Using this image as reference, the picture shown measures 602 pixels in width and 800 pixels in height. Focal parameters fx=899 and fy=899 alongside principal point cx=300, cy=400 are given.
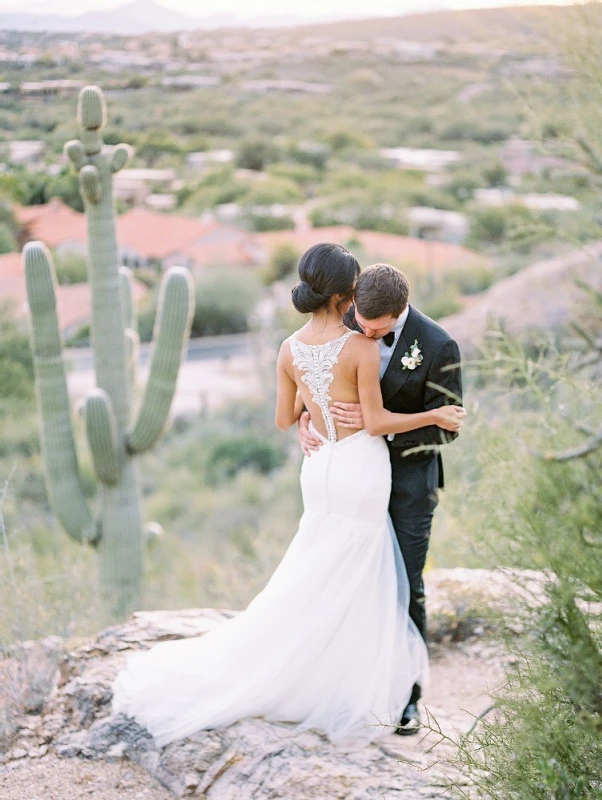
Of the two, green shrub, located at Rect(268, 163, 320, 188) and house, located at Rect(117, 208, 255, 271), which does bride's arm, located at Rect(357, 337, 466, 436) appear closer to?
house, located at Rect(117, 208, 255, 271)

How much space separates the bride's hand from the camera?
10.9 feet

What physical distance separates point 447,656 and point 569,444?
10.0ft

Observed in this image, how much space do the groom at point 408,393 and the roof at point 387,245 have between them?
21628 millimetres

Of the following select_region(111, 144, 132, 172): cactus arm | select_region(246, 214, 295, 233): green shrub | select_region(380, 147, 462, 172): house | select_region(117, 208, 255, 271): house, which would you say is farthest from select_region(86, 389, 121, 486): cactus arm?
select_region(380, 147, 462, 172): house

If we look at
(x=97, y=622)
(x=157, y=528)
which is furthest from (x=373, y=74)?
(x=97, y=622)

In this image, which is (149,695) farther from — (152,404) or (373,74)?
(373,74)

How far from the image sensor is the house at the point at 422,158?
37250 mm

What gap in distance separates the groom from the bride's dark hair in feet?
0.18

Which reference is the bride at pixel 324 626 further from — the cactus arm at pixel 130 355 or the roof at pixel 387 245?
the roof at pixel 387 245

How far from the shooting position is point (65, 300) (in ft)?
58.4

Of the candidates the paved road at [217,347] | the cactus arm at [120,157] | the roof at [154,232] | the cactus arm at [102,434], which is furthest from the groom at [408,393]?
the paved road at [217,347]

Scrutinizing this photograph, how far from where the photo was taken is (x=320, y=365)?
3457mm

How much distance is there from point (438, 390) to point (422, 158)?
119 ft

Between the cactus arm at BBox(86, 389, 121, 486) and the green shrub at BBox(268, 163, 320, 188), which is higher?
the cactus arm at BBox(86, 389, 121, 486)
